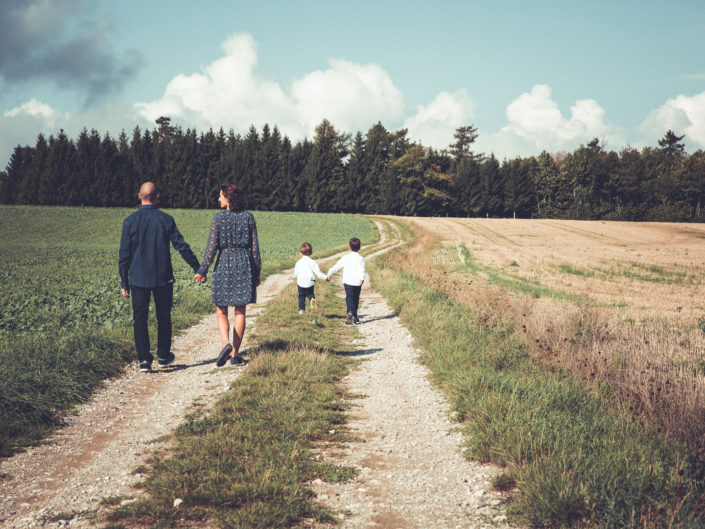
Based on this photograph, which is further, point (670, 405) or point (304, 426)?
point (670, 405)

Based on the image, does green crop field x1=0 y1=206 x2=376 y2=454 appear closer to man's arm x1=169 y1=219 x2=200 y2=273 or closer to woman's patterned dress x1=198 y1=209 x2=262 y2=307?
man's arm x1=169 y1=219 x2=200 y2=273

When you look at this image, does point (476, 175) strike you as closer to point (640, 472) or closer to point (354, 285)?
point (354, 285)

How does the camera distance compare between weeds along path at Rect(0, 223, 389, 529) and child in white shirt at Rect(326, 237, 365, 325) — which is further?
child in white shirt at Rect(326, 237, 365, 325)

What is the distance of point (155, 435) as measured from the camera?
4609 millimetres

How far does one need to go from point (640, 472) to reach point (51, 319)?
407 inches

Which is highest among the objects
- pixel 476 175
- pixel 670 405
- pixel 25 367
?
pixel 476 175

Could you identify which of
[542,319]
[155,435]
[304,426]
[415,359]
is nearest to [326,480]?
[304,426]

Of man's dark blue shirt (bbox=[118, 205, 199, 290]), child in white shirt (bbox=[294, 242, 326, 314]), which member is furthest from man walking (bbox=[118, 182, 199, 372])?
child in white shirt (bbox=[294, 242, 326, 314])

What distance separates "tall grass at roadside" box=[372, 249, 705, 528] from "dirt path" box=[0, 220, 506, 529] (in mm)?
281

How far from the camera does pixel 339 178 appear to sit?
83812 mm

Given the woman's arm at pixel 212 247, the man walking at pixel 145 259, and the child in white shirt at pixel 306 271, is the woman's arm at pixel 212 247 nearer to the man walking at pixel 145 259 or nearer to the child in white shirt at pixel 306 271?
the man walking at pixel 145 259

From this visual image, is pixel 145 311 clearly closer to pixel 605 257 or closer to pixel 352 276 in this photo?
pixel 352 276

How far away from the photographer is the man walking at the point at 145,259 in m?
6.45

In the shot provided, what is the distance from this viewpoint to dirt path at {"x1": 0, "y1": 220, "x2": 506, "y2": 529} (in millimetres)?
3299
